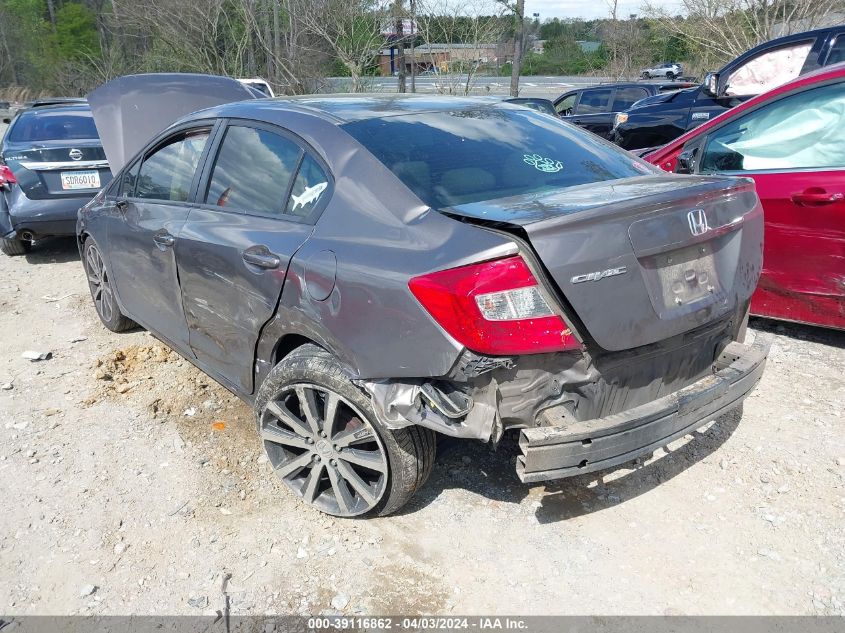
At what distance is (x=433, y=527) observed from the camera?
A: 2900 mm

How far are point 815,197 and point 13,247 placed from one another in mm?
7762

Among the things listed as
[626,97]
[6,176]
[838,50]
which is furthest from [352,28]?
[838,50]

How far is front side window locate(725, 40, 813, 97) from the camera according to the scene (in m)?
7.59

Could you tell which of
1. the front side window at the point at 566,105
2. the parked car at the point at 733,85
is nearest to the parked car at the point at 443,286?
the parked car at the point at 733,85

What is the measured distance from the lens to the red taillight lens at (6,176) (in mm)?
6867

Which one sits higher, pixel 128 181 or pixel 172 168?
pixel 172 168

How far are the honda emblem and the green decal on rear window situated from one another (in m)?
0.68

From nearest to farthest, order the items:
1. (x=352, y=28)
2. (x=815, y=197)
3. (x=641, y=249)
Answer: (x=641, y=249) → (x=815, y=197) → (x=352, y=28)

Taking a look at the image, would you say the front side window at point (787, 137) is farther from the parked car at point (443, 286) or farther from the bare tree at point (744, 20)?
the bare tree at point (744, 20)

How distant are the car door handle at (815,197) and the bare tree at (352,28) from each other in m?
15.1

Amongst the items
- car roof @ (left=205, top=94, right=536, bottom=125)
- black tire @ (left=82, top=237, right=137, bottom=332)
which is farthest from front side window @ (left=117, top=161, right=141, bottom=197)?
car roof @ (left=205, top=94, right=536, bottom=125)

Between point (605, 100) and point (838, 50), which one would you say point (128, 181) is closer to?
point (838, 50)

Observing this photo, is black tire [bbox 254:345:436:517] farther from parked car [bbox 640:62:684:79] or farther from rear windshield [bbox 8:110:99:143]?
parked car [bbox 640:62:684:79]

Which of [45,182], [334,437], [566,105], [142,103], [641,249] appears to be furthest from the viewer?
[566,105]
